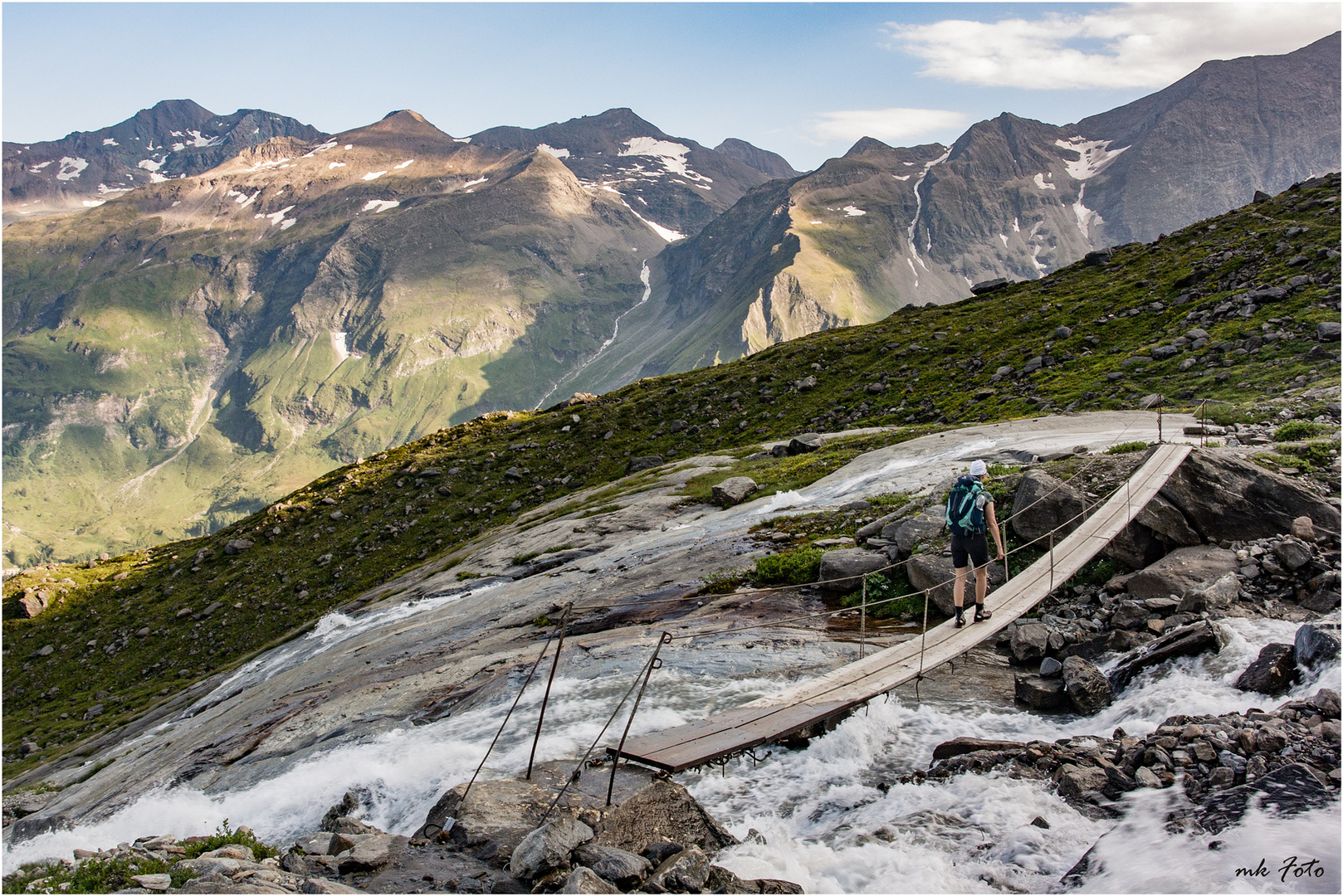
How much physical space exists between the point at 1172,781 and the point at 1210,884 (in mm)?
2124

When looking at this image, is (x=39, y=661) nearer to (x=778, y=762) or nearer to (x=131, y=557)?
(x=131, y=557)

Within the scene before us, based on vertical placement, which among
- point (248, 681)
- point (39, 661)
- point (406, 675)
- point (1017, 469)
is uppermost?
point (1017, 469)

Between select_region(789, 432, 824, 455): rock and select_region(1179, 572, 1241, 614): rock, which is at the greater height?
select_region(789, 432, 824, 455): rock

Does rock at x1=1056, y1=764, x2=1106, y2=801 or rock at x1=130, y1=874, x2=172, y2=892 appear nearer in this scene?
rock at x1=130, y1=874, x2=172, y2=892

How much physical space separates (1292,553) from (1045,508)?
5921 millimetres

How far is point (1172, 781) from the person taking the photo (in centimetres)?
1062

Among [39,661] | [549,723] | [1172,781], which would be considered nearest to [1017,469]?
[1172,781]

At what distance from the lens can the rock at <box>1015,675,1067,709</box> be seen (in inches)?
564

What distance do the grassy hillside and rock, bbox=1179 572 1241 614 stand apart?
861 inches

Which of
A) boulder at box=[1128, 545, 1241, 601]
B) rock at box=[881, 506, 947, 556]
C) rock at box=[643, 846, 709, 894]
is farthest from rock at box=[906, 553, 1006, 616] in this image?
rock at box=[643, 846, 709, 894]

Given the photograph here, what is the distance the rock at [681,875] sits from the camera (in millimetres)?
9469

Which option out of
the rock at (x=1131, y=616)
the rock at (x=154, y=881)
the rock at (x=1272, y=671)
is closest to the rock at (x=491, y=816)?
the rock at (x=154, y=881)
